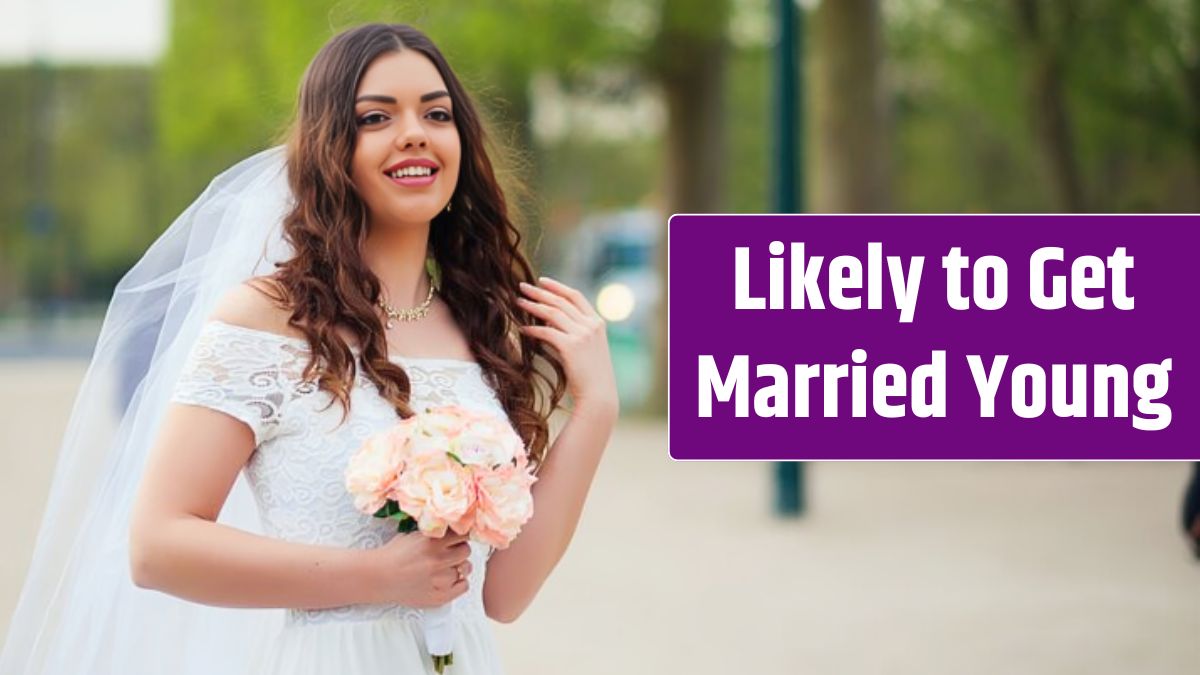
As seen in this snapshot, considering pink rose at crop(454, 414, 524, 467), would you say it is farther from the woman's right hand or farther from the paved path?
the paved path

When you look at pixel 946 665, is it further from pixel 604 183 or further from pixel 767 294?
pixel 604 183

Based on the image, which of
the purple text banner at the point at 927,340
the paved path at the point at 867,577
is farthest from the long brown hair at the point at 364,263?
the paved path at the point at 867,577

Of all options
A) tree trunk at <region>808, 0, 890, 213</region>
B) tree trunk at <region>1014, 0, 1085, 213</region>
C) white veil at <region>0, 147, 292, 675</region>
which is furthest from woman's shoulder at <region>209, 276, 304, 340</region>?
tree trunk at <region>1014, 0, 1085, 213</region>

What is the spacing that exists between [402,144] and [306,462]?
0.52 metres

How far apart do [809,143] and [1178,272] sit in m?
26.6

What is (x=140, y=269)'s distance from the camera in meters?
3.55

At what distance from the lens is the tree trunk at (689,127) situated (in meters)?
18.7

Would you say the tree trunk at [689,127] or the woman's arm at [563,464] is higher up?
the tree trunk at [689,127]

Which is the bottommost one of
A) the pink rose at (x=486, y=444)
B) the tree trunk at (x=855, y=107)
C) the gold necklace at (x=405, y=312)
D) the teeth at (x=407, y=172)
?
the pink rose at (x=486, y=444)

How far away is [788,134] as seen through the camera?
1173cm

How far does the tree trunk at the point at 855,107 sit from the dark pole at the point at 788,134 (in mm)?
3139

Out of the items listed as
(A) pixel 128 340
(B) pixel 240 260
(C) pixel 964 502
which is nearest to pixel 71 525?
(A) pixel 128 340

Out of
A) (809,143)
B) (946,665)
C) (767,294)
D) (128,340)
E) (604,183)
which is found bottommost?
(946,665)

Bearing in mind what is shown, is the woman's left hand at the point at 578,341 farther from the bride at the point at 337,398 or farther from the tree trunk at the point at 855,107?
the tree trunk at the point at 855,107
